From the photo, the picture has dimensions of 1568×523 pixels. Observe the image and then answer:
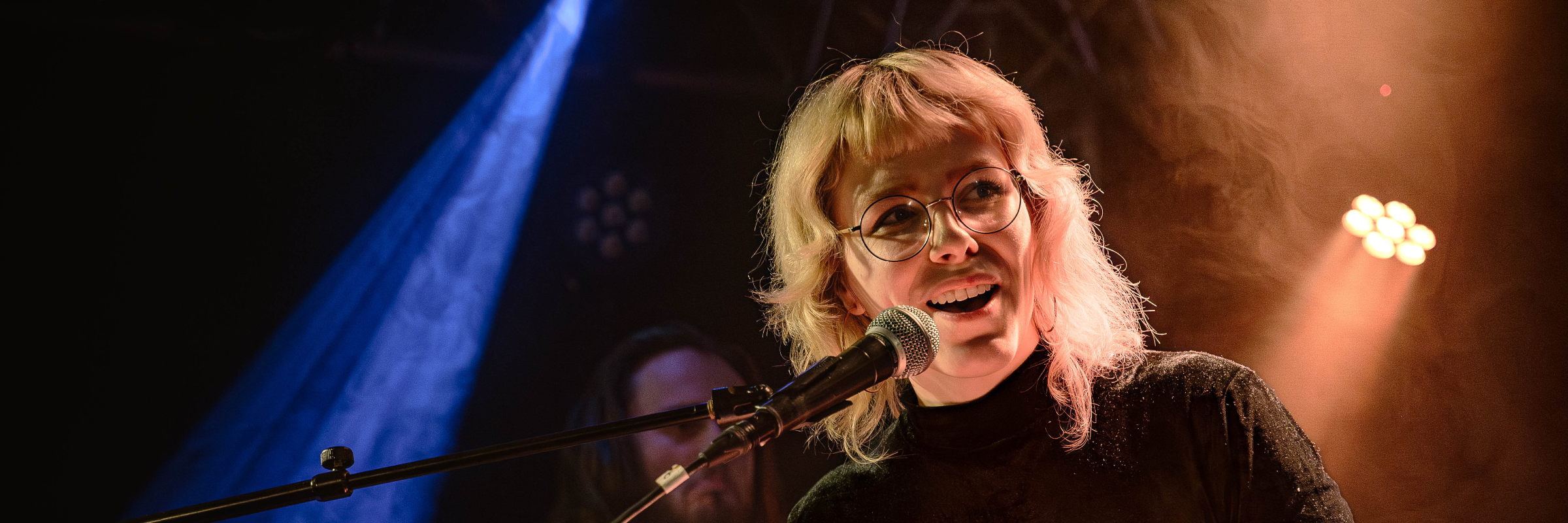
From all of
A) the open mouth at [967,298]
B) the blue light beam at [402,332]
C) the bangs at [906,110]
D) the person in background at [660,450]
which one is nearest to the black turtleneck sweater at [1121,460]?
the open mouth at [967,298]

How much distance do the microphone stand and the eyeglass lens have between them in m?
0.63

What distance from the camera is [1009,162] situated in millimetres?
1769

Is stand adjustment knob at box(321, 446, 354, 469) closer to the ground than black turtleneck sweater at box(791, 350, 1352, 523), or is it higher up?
higher up

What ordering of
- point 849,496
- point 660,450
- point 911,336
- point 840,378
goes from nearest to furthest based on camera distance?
1. point 840,378
2. point 911,336
3. point 849,496
4. point 660,450

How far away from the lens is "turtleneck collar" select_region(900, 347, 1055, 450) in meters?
1.70

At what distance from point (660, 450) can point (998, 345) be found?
177 centimetres

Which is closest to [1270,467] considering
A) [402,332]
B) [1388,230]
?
[1388,230]

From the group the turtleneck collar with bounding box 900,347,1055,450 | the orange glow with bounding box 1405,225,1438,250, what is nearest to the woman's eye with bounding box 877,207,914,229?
the turtleneck collar with bounding box 900,347,1055,450

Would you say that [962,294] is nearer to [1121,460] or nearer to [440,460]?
[1121,460]

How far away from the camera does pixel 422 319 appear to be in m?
2.84

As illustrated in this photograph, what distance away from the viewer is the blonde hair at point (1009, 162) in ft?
5.61

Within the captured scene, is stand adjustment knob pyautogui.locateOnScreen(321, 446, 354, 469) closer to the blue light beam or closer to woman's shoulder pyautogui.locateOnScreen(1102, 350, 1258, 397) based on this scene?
woman's shoulder pyautogui.locateOnScreen(1102, 350, 1258, 397)

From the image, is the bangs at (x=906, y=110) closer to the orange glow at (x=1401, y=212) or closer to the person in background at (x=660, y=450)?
the person in background at (x=660, y=450)

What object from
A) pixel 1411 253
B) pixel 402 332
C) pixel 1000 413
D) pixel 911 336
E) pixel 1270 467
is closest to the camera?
pixel 911 336
